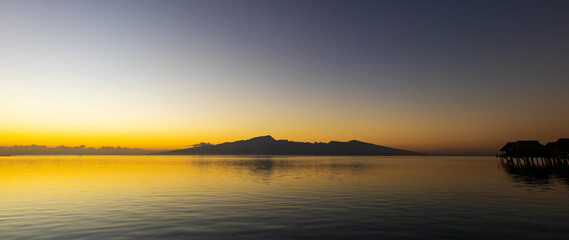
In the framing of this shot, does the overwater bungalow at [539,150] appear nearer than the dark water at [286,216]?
No

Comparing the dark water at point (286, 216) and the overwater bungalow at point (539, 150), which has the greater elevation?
the overwater bungalow at point (539, 150)

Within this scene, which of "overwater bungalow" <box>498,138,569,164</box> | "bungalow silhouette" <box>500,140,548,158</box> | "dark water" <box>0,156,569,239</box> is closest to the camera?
"dark water" <box>0,156,569,239</box>

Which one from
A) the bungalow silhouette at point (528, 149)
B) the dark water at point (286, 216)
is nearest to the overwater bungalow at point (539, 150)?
the bungalow silhouette at point (528, 149)

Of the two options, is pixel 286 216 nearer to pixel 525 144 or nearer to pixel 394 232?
pixel 394 232

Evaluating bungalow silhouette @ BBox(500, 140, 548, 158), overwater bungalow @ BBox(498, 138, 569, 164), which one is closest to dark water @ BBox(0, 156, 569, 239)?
overwater bungalow @ BBox(498, 138, 569, 164)

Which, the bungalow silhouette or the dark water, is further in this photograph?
the bungalow silhouette

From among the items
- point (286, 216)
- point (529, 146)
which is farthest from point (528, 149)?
point (286, 216)

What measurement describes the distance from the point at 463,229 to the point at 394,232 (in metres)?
3.95

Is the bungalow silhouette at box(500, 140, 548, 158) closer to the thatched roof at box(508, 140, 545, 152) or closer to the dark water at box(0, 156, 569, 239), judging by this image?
the thatched roof at box(508, 140, 545, 152)

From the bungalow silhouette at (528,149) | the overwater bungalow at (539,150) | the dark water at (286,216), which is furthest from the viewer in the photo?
the bungalow silhouette at (528,149)

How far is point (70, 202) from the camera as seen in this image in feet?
91.9

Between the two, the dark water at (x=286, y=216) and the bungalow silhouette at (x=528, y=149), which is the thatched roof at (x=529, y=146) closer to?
the bungalow silhouette at (x=528, y=149)

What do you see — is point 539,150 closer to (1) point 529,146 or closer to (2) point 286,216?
(1) point 529,146

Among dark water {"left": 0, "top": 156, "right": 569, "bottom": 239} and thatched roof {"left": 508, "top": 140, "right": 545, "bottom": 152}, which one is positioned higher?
thatched roof {"left": 508, "top": 140, "right": 545, "bottom": 152}
